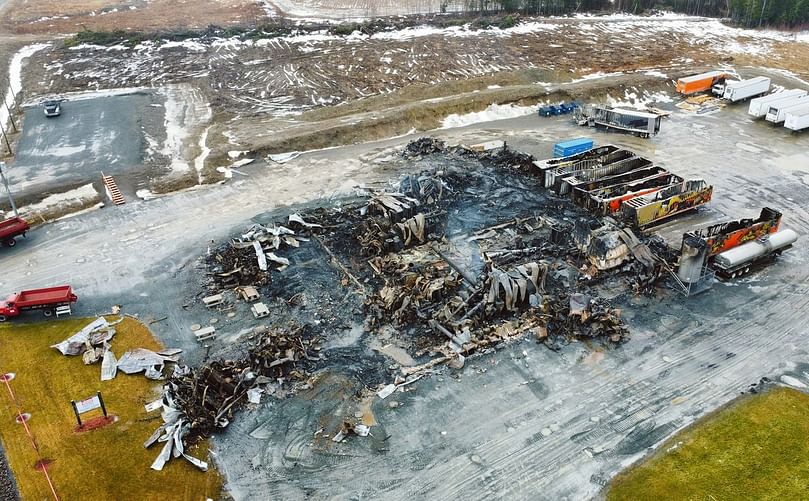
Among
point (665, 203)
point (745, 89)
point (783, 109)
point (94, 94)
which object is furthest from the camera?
point (94, 94)

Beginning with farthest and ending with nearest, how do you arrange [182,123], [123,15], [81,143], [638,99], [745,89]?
[123,15], [638,99], [745,89], [182,123], [81,143]

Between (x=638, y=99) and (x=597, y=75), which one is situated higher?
(x=597, y=75)

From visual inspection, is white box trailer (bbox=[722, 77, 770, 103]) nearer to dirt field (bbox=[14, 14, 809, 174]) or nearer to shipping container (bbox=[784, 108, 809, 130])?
dirt field (bbox=[14, 14, 809, 174])

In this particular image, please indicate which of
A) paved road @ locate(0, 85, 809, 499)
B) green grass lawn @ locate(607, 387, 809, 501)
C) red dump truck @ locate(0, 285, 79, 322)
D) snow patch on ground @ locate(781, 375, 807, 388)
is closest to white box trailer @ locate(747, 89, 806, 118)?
paved road @ locate(0, 85, 809, 499)

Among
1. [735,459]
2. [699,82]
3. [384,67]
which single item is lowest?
[735,459]

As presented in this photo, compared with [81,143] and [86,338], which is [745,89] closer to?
[86,338]

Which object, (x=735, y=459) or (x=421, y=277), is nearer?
(x=735, y=459)

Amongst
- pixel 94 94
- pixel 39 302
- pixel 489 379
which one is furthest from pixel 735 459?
pixel 94 94
